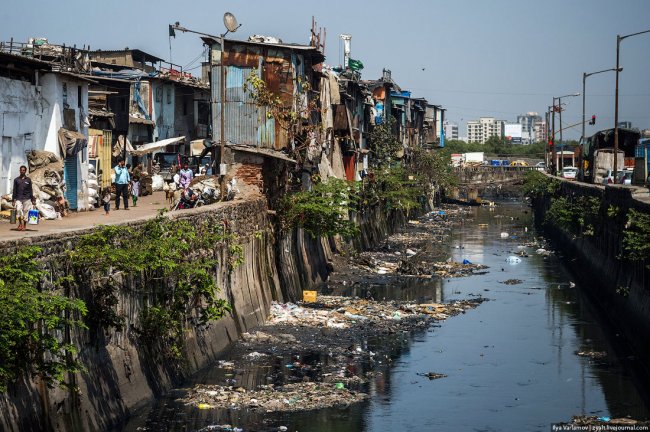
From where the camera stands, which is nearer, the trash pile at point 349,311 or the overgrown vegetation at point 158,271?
the overgrown vegetation at point 158,271

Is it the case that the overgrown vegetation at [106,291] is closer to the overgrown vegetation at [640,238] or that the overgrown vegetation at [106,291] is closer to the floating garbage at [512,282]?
the overgrown vegetation at [640,238]

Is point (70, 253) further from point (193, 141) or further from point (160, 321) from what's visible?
point (193, 141)

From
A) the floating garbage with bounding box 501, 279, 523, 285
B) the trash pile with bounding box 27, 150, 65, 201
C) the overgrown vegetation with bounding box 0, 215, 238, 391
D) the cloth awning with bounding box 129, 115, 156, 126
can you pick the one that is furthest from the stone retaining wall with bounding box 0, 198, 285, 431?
the cloth awning with bounding box 129, 115, 156, 126

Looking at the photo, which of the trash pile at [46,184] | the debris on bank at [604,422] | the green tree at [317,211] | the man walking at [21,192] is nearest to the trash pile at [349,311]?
the green tree at [317,211]

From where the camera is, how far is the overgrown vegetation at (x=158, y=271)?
58.9 feet

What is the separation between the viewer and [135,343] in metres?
20.2

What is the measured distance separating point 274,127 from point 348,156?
21391mm

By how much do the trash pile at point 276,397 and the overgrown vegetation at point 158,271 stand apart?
1.29 metres

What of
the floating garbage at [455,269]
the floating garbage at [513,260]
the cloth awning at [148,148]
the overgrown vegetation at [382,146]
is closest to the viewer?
the floating garbage at [455,269]

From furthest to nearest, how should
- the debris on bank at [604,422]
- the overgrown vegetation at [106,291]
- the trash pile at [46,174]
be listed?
the trash pile at [46,174], the debris on bank at [604,422], the overgrown vegetation at [106,291]

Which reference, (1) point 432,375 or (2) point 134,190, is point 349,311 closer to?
(1) point 432,375

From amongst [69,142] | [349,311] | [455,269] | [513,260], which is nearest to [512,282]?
[455,269]

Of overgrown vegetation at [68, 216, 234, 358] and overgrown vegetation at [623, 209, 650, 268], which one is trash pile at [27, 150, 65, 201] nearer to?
overgrown vegetation at [68, 216, 234, 358]

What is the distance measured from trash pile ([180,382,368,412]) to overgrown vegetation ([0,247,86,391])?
17.3ft
